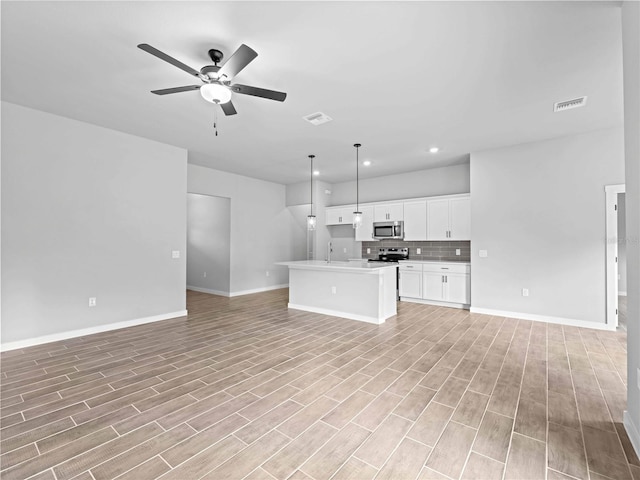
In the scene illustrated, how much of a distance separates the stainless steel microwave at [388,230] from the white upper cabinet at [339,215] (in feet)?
2.45

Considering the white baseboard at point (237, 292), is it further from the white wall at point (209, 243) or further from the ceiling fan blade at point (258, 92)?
the ceiling fan blade at point (258, 92)

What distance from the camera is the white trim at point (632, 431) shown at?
175 centimetres

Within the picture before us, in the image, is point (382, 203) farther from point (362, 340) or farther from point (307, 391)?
point (307, 391)

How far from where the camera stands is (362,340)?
3.74m

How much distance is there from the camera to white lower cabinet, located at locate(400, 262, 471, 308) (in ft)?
17.9

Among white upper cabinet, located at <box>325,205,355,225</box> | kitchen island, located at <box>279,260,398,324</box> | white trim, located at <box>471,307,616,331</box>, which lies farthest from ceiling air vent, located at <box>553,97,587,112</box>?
white upper cabinet, located at <box>325,205,355,225</box>

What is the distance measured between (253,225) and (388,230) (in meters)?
3.31

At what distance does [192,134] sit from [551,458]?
16.8ft

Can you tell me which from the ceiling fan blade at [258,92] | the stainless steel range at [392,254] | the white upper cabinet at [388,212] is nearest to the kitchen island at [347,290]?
the stainless steel range at [392,254]

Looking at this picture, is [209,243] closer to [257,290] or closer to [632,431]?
[257,290]

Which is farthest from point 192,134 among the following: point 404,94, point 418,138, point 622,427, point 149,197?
point 622,427

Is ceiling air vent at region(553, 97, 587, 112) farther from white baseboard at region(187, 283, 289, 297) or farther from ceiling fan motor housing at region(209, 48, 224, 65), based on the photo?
white baseboard at region(187, 283, 289, 297)

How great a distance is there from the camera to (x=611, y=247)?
13.6 feet

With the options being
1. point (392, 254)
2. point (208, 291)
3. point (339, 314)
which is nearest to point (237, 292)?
point (208, 291)
